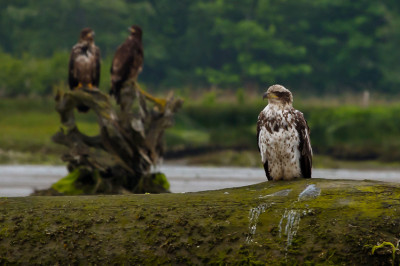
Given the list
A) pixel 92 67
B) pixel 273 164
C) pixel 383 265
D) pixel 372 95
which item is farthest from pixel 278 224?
pixel 372 95

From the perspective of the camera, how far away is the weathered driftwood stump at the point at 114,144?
46.2 ft

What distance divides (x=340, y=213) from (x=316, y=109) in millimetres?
29313

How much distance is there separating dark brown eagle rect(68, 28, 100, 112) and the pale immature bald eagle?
8072mm

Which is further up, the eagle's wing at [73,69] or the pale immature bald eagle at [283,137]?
the eagle's wing at [73,69]

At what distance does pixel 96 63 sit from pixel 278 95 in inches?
340

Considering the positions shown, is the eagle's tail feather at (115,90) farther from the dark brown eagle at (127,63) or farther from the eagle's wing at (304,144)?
the eagle's wing at (304,144)

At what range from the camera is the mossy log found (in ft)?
19.2

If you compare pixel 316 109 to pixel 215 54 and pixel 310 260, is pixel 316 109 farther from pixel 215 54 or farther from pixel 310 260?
pixel 310 260

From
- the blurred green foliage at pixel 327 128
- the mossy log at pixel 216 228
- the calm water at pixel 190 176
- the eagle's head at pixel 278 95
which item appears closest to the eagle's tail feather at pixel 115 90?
the calm water at pixel 190 176

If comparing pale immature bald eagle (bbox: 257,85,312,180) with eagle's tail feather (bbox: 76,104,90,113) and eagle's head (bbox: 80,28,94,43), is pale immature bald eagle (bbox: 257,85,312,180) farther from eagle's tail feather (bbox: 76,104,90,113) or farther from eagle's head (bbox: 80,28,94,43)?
eagle's head (bbox: 80,28,94,43)

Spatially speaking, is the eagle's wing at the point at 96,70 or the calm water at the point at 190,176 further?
the calm water at the point at 190,176

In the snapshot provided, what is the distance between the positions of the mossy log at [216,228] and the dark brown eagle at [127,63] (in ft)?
29.2

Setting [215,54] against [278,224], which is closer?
[278,224]

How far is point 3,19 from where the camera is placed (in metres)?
55.5
